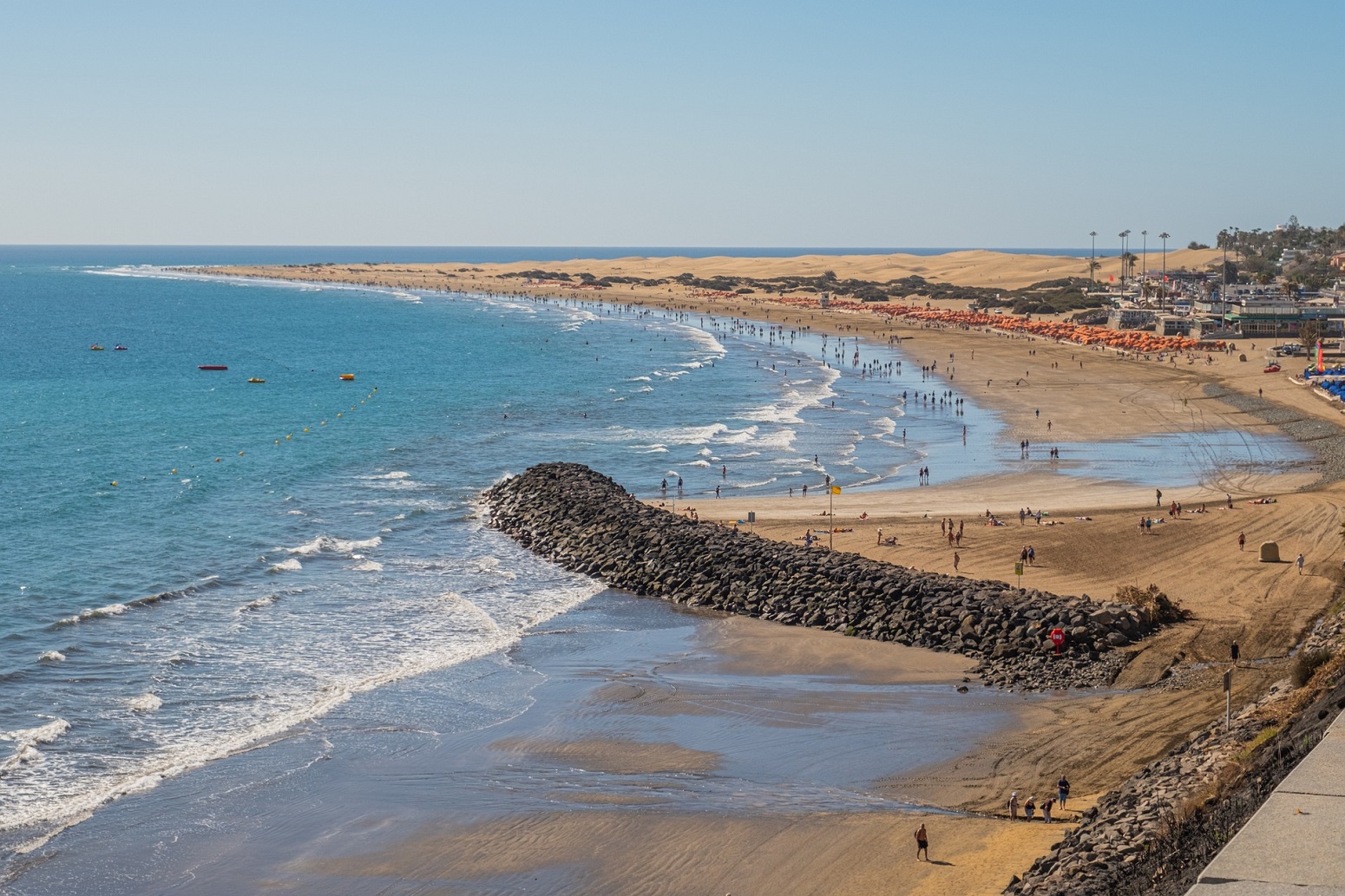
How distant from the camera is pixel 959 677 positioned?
1378 inches

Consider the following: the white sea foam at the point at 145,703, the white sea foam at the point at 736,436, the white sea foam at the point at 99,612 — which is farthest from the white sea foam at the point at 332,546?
the white sea foam at the point at 736,436

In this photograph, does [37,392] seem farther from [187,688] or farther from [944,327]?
[944,327]

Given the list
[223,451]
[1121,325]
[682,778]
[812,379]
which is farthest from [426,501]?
[1121,325]

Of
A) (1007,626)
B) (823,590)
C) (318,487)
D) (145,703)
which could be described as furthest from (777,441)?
(145,703)

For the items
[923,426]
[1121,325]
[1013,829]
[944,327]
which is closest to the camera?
[1013,829]

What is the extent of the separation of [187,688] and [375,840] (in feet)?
36.1

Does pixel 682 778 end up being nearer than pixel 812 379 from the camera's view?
Yes

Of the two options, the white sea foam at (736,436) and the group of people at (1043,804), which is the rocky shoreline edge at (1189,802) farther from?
the white sea foam at (736,436)

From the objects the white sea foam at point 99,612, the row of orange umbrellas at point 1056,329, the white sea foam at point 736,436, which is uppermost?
the row of orange umbrellas at point 1056,329

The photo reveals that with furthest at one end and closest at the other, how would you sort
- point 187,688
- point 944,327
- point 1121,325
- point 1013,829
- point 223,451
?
point 944,327 < point 1121,325 < point 223,451 < point 187,688 < point 1013,829

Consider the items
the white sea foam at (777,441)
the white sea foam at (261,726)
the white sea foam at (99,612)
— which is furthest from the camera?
the white sea foam at (777,441)

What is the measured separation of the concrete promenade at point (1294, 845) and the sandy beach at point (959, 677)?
5.59 m

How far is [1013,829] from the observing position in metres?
25.3

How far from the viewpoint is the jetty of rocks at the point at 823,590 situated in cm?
3569
